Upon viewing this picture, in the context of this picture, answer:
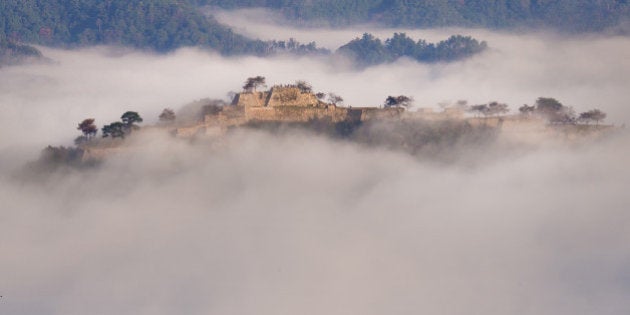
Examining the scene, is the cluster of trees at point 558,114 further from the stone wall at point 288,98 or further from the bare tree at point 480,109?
the stone wall at point 288,98

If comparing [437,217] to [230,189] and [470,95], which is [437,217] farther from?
[470,95]

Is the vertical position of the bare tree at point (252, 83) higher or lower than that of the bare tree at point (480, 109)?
higher

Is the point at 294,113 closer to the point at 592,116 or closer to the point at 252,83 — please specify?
the point at 252,83

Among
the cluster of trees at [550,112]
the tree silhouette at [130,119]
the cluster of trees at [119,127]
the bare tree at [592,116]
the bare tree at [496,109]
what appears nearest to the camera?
the cluster of trees at [119,127]

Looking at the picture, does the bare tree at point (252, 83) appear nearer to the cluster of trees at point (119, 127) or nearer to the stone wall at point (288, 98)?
the stone wall at point (288, 98)

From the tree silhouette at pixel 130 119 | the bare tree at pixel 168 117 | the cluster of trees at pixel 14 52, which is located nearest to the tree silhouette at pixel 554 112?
the bare tree at pixel 168 117

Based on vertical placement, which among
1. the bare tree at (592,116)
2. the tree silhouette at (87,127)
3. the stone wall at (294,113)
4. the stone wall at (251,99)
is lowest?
the tree silhouette at (87,127)

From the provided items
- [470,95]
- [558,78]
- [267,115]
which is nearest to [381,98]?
[470,95]

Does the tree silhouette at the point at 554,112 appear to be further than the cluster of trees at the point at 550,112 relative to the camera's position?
Yes

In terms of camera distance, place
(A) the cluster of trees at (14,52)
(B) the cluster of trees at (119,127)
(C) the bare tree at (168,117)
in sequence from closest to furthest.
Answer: (B) the cluster of trees at (119,127) → (C) the bare tree at (168,117) → (A) the cluster of trees at (14,52)

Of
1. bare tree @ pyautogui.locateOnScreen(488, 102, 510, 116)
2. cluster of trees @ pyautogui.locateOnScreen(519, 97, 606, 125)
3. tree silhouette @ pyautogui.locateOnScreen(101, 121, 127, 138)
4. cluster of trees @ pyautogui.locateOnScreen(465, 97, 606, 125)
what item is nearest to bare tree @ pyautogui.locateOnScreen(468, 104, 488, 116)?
cluster of trees @ pyautogui.locateOnScreen(465, 97, 606, 125)

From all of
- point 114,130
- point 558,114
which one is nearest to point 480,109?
point 558,114

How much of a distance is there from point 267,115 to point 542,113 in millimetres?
18658

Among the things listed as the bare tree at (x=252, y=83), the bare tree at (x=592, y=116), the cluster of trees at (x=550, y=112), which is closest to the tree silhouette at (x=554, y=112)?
the cluster of trees at (x=550, y=112)
